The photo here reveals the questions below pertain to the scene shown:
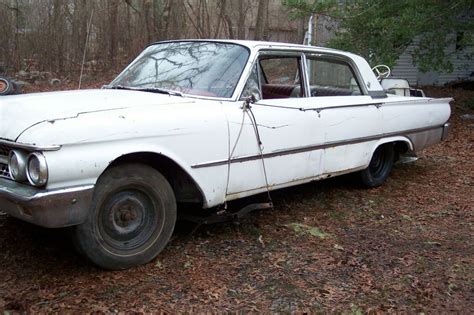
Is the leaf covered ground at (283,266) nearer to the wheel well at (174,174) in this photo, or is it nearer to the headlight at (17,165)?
the wheel well at (174,174)

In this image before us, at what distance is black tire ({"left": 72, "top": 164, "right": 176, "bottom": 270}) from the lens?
3363 mm

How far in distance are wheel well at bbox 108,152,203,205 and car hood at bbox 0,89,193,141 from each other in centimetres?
38

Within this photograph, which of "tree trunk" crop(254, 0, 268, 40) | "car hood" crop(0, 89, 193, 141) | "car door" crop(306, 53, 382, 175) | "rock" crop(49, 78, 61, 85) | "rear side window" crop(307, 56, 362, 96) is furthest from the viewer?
"tree trunk" crop(254, 0, 268, 40)

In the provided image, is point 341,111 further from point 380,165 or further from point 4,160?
point 4,160

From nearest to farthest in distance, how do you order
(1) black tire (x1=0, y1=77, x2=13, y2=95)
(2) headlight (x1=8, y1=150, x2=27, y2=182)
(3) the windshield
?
(2) headlight (x1=8, y1=150, x2=27, y2=182), (3) the windshield, (1) black tire (x1=0, y1=77, x2=13, y2=95)

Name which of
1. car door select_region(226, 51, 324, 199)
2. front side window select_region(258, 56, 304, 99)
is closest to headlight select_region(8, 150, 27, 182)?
car door select_region(226, 51, 324, 199)

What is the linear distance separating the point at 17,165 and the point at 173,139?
1.05m

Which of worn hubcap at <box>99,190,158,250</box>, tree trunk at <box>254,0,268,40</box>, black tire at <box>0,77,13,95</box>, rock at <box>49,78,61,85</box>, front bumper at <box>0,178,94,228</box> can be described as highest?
tree trunk at <box>254,0,268,40</box>

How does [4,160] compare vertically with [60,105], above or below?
below

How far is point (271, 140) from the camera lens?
14.3 feet

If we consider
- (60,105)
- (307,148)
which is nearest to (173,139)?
(60,105)

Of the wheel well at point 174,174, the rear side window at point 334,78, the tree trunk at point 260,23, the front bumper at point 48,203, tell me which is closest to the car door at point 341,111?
the rear side window at point 334,78

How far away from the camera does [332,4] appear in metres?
10.7

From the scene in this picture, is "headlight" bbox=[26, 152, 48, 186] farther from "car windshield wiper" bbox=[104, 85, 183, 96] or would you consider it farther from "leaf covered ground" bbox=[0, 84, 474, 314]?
"car windshield wiper" bbox=[104, 85, 183, 96]
